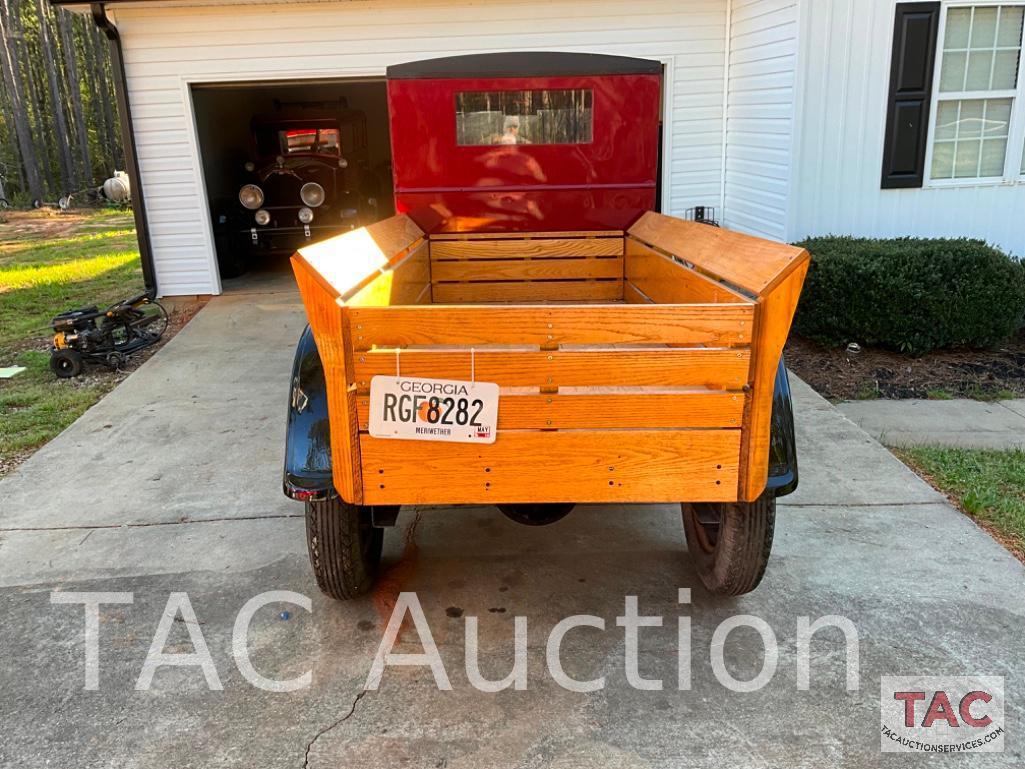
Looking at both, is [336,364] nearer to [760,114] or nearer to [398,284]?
[398,284]

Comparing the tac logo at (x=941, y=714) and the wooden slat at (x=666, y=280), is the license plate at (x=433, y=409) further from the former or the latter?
the tac logo at (x=941, y=714)

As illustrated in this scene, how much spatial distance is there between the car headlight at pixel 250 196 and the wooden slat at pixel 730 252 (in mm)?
7559

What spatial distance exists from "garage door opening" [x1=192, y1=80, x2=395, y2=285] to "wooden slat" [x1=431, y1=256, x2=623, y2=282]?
5.90 meters

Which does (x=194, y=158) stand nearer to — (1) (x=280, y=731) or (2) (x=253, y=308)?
(2) (x=253, y=308)

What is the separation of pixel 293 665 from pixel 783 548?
84.5 inches

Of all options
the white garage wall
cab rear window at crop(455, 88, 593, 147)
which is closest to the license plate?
cab rear window at crop(455, 88, 593, 147)

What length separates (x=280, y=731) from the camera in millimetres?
2391

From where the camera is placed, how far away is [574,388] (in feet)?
7.77

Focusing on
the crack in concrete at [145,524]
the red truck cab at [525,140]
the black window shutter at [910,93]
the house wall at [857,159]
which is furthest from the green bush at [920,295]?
the crack in concrete at [145,524]

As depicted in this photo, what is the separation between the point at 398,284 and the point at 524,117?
175 centimetres

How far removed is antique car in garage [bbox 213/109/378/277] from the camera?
1033 cm

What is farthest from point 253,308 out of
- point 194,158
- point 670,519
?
point 670,519

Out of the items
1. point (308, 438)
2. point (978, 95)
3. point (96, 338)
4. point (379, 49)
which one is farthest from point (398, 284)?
point (978, 95)

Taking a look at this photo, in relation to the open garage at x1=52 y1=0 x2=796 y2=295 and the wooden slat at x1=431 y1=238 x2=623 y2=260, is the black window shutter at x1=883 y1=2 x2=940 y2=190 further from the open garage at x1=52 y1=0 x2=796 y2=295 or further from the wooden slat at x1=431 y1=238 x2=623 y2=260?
the wooden slat at x1=431 y1=238 x2=623 y2=260
